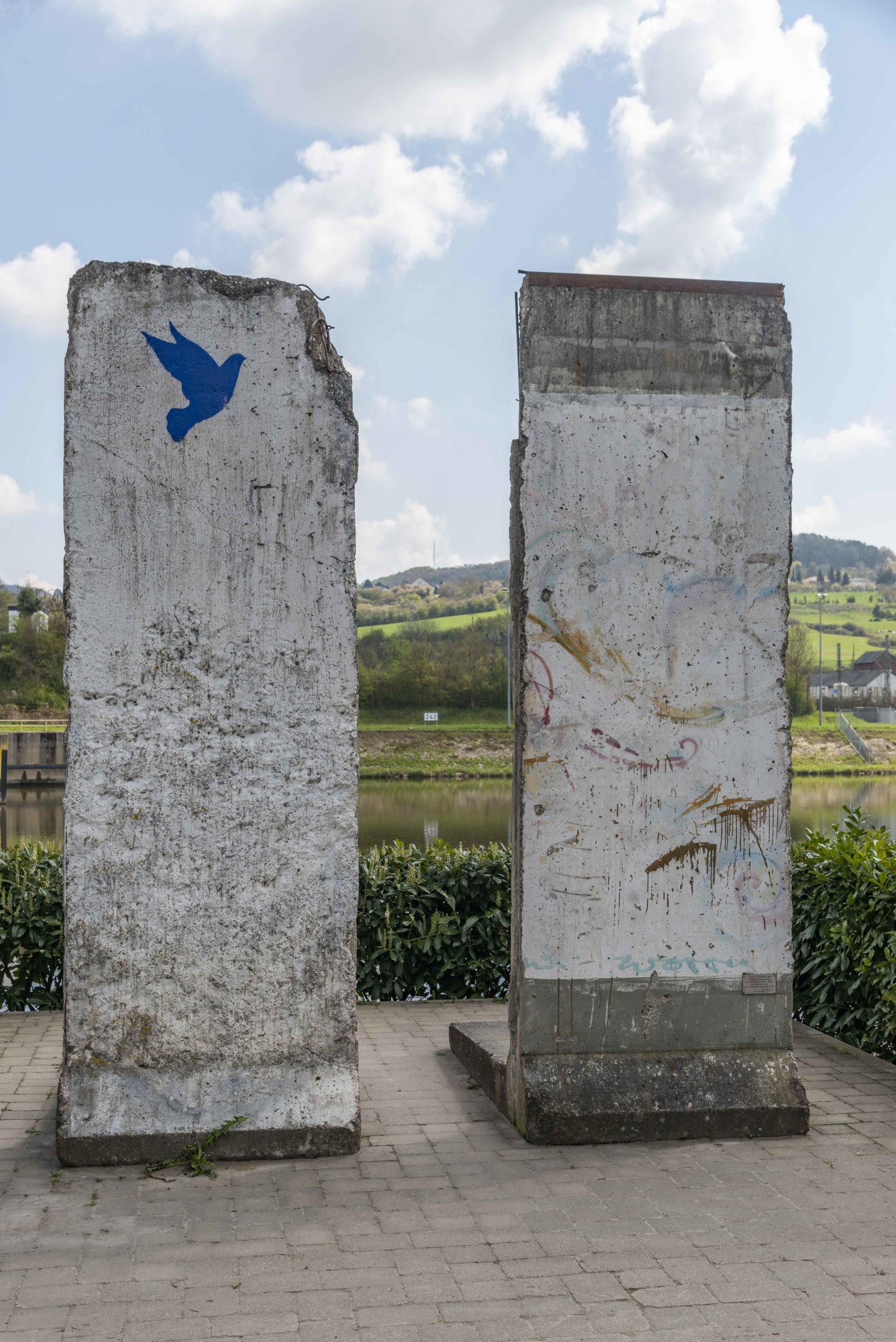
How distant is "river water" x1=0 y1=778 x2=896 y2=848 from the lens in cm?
2522

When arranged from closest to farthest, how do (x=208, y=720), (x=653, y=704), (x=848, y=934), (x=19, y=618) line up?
(x=208, y=720) < (x=653, y=704) < (x=848, y=934) < (x=19, y=618)

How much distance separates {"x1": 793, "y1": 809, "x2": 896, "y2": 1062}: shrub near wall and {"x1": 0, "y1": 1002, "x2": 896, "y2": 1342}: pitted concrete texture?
1035 mm

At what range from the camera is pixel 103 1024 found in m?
4.68

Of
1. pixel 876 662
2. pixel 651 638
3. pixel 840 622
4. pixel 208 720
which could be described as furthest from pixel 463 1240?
pixel 840 622

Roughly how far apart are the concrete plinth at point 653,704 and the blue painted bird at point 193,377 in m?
1.40

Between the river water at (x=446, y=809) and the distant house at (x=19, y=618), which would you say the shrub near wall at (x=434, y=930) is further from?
the distant house at (x=19, y=618)

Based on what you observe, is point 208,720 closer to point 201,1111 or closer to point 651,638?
point 201,1111

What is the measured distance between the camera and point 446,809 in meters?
33.9

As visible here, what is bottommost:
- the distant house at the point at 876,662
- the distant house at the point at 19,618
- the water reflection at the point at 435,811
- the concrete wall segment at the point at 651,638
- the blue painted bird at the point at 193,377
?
the water reflection at the point at 435,811

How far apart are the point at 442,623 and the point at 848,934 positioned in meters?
79.9

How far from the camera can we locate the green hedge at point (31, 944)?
7332mm

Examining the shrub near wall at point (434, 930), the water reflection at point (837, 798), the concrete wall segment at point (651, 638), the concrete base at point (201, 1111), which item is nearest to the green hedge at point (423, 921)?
the shrub near wall at point (434, 930)

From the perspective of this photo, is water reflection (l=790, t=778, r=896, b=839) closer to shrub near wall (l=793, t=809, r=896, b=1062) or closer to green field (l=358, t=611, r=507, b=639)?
shrub near wall (l=793, t=809, r=896, b=1062)

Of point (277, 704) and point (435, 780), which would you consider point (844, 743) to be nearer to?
point (435, 780)
